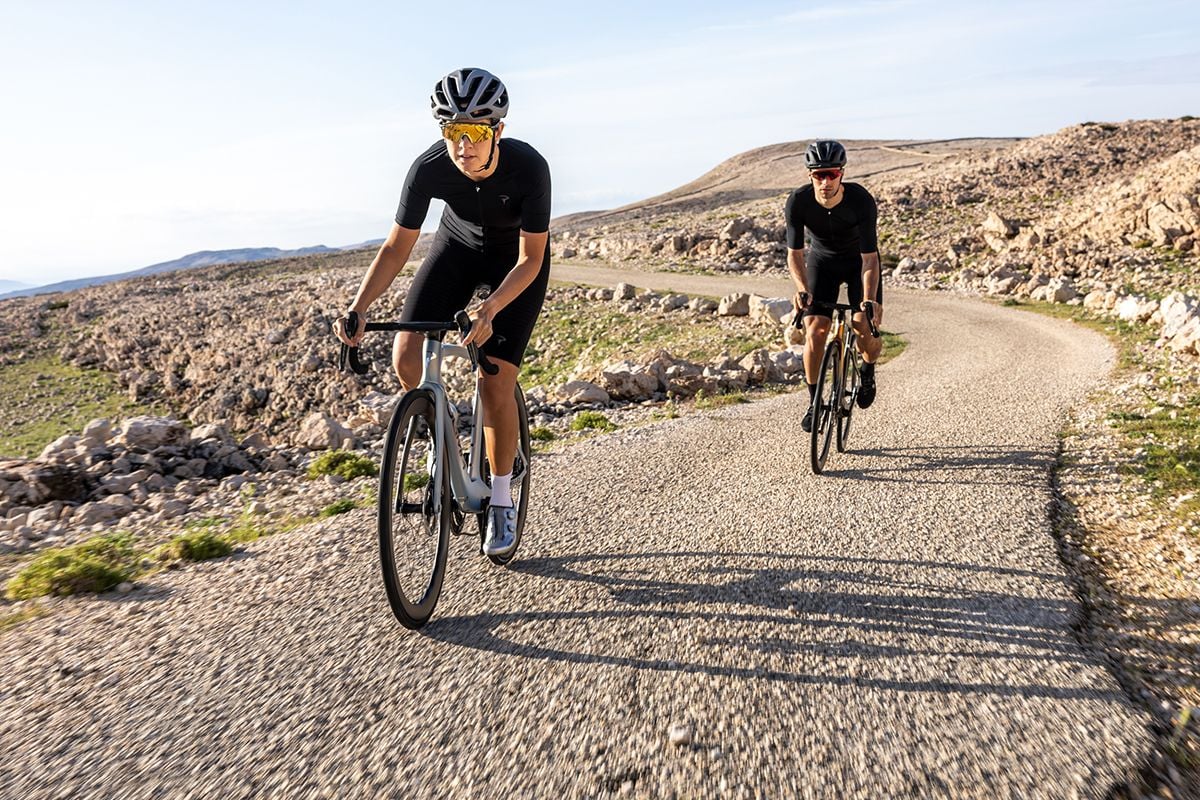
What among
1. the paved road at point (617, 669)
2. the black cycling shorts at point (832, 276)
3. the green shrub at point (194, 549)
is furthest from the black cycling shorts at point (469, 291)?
the black cycling shorts at point (832, 276)

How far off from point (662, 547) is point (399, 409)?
208 cm

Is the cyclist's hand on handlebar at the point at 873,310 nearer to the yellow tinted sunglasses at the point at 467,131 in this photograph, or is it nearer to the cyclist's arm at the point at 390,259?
the yellow tinted sunglasses at the point at 467,131

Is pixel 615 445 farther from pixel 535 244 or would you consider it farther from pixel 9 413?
pixel 9 413

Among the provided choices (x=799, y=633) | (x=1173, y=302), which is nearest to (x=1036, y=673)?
(x=799, y=633)

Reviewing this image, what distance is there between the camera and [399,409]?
3516 millimetres

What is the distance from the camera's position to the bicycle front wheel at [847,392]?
7.12 metres

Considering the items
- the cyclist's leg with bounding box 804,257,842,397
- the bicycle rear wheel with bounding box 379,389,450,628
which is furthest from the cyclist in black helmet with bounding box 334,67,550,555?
the cyclist's leg with bounding box 804,257,842,397

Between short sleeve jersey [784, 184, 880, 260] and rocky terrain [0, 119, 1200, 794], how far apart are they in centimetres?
268

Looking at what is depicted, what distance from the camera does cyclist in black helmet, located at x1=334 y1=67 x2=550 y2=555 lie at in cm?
380

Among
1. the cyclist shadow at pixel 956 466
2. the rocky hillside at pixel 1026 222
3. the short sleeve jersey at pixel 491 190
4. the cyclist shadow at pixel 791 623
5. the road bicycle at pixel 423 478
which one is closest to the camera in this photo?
the cyclist shadow at pixel 791 623

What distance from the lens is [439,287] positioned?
14.2 ft

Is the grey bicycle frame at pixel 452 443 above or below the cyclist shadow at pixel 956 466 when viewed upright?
above

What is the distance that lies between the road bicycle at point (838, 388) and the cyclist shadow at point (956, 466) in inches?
9.5

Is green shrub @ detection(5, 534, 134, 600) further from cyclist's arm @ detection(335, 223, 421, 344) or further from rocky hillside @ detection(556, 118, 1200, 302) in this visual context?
rocky hillside @ detection(556, 118, 1200, 302)
